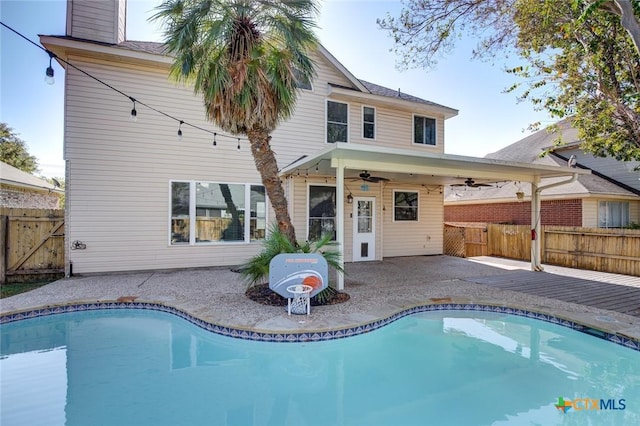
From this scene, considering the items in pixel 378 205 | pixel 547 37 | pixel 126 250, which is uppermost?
pixel 547 37

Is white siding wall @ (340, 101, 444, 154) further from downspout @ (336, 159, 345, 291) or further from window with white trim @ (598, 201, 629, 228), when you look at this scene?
window with white trim @ (598, 201, 629, 228)

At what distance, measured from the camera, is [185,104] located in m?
9.43

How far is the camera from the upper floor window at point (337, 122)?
1106cm

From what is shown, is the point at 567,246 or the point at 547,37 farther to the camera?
the point at 567,246

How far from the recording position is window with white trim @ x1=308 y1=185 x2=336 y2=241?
10.6 metres

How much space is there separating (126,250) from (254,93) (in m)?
5.92

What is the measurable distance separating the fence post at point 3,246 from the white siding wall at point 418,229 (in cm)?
1112

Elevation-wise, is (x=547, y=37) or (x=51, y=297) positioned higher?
(x=547, y=37)

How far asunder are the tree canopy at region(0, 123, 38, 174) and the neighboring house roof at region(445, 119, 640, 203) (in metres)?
32.0

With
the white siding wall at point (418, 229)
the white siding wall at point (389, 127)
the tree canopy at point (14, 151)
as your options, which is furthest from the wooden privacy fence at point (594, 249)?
the tree canopy at point (14, 151)

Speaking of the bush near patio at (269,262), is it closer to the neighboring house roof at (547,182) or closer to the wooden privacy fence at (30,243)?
the wooden privacy fence at (30,243)

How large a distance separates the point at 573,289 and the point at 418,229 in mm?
5630

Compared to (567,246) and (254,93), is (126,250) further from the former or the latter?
(567,246)

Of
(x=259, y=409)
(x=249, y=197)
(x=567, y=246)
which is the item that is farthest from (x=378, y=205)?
(x=259, y=409)
